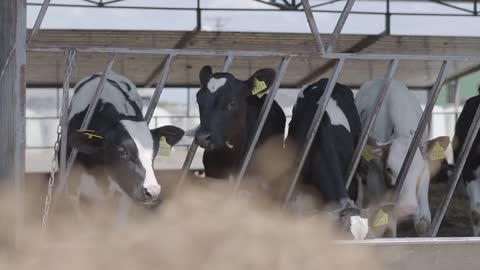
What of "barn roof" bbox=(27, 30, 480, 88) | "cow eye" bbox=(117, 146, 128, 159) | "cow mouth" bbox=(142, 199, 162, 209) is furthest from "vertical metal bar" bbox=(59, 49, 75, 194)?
"barn roof" bbox=(27, 30, 480, 88)

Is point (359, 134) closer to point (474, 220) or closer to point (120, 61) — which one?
point (474, 220)

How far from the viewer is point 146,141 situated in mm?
5570

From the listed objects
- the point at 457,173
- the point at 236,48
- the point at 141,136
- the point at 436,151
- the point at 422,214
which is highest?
the point at 141,136

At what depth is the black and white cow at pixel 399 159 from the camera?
5.98m

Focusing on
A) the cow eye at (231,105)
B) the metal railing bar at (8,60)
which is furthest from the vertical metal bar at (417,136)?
the metal railing bar at (8,60)

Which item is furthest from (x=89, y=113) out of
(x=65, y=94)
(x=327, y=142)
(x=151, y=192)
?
(x=327, y=142)

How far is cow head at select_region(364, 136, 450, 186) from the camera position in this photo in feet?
20.0

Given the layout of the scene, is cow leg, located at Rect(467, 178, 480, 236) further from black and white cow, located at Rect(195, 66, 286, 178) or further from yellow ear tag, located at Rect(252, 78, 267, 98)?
yellow ear tag, located at Rect(252, 78, 267, 98)

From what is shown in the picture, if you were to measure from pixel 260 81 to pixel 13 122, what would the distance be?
6.65 ft

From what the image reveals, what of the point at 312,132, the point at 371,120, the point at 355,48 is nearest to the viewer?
the point at 312,132

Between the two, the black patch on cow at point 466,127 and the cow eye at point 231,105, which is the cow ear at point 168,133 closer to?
the cow eye at point 231,105

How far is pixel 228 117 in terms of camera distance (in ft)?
20.1

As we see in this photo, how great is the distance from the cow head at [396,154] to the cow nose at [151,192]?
5.93 feet

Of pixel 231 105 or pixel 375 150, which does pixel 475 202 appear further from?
pixel 231 105
